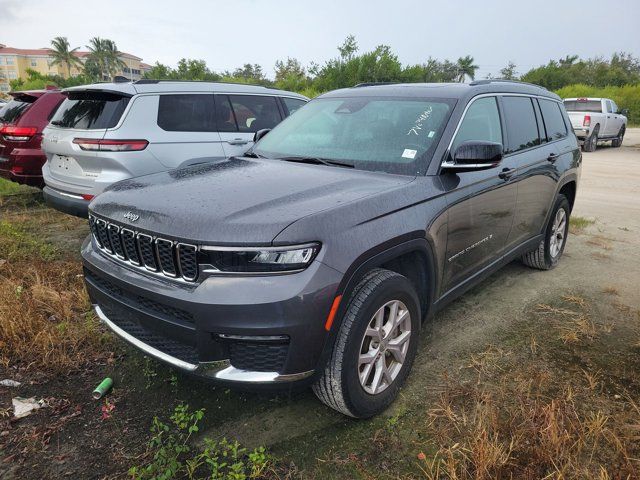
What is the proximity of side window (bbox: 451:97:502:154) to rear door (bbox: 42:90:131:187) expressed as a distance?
11.5ft

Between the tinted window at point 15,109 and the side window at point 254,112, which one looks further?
the tinted window at point 15,109

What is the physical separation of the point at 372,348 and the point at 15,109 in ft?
25.4

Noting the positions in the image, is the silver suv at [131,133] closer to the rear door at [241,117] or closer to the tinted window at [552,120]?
the rear door at [241,117]

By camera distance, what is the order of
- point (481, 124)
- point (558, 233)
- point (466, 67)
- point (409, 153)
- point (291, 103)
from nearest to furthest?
point (409, 153)
point (481, 124)
point (558, 233)
point (291, 103)
point (466, 67)

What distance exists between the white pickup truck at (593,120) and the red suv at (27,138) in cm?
1561

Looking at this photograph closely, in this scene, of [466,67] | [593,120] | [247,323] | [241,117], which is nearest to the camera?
[247,323]

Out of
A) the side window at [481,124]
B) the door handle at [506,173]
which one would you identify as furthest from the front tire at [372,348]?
the door handle at [506,173]

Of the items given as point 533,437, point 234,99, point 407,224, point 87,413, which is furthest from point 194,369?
point 234,99

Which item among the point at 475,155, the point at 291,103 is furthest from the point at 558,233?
the point at 291,103

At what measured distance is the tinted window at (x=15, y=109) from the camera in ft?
24.2

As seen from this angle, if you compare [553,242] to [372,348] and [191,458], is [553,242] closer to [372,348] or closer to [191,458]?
[372,348]

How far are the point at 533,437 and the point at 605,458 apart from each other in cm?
35

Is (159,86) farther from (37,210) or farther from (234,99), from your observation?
(37,210)

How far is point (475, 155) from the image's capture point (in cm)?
278
